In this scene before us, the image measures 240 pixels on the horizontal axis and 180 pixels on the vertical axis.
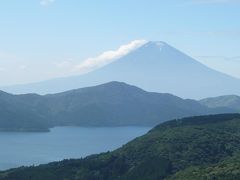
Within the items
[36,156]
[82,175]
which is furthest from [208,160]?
[36,156]

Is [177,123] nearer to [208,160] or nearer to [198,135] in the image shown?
[198,135]

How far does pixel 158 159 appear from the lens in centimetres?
10656

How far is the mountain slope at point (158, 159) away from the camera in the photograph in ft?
335

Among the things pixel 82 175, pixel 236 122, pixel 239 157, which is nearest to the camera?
→ pixel 239 157

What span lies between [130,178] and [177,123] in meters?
54.3

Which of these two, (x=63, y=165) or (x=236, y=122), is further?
(x=236, y=122)

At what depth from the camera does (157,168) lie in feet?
332

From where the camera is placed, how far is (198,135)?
122 meters

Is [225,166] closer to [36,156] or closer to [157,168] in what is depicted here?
[157,168]

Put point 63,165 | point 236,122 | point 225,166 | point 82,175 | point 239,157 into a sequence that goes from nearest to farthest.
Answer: point 225,166
point 239,157
point 82,175
point 63,165
point 236,122

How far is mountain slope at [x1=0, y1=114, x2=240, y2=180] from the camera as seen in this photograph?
102000 millimetres

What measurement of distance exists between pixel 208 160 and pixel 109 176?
1909 cm

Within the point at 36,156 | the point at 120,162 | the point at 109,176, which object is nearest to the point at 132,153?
the point at 120,162

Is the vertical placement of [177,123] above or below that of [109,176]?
above
